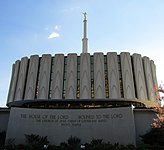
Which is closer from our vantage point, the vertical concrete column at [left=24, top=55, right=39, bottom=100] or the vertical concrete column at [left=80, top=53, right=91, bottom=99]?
the vertical concrete column at [left=80, top=53, right=91, bottom=99]

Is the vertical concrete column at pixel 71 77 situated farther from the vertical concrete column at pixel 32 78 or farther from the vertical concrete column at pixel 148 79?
the vertical concrete column at pixel 148 79

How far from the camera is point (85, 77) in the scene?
38344 mm

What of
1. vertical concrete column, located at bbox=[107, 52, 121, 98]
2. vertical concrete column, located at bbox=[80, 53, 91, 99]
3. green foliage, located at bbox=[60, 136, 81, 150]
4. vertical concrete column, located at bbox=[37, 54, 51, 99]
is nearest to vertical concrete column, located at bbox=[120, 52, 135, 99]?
vertical concrete column, located at bbox=[107, 52, 121, 98]

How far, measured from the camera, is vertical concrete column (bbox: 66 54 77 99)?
37.5 m

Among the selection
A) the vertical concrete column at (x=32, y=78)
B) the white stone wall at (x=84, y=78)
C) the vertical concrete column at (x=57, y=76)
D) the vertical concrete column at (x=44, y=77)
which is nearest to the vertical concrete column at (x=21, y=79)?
the white stone wall at (x=84, y=78)

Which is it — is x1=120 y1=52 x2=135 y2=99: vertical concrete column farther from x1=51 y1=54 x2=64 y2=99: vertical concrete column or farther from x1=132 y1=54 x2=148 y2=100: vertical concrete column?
x1=51 y1=54 x2=64 y2=99: vertical concrete column

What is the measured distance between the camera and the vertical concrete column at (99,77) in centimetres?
3695

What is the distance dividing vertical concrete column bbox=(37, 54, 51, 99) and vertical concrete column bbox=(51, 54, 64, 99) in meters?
1.01

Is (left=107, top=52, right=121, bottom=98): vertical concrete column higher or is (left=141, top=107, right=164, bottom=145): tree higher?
(left=107, top=52, right=121, bottom=98): vertical concrete column

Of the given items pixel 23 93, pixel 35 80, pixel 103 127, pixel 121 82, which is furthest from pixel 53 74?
pixel 103 127

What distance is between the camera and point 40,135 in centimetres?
2614

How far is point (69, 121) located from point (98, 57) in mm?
17455

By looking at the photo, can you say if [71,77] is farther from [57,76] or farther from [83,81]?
[57,76]

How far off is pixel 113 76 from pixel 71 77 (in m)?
8.14
